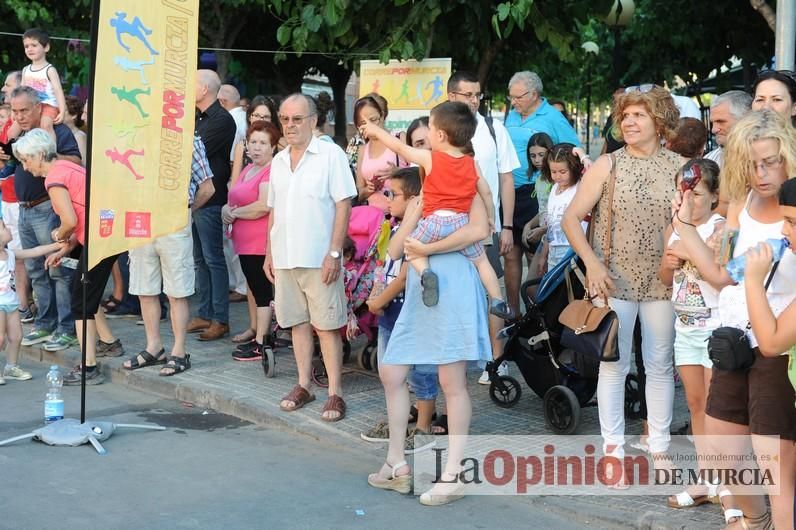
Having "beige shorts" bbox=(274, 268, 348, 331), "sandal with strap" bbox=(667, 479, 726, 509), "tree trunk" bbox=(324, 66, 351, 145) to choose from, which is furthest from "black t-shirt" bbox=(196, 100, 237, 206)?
"tree trunk" bbox=(324, 66, 351, 145)

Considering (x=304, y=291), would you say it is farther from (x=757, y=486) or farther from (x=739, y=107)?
(x=757, y=486)

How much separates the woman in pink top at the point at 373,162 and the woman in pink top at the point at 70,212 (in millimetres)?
1968

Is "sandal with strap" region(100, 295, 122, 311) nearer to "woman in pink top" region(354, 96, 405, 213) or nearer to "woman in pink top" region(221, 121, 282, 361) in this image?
"woman in pink top" region(221, 121, 282, 361)

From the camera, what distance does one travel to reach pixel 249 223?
8891 millimetres

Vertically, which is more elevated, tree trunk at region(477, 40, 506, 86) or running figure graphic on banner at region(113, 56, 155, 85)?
tree trunk at region(477, 40, 506, 86)

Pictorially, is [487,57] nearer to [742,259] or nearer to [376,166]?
[376,166]

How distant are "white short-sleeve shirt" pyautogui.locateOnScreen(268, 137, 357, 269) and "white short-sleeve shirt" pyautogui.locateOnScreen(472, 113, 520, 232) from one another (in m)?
0.93

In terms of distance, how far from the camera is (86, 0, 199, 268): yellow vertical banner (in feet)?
21.0

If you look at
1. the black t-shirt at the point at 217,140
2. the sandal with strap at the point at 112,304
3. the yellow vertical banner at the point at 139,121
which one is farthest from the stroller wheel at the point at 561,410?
the sandal with strap at the point at 112,304

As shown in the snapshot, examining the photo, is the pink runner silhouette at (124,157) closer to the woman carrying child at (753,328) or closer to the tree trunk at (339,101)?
the woman carrying child at (753,328)

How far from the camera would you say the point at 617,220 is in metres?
5.59

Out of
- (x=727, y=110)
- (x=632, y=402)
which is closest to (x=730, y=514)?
(x=632, y=402)

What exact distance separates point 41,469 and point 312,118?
274 cm

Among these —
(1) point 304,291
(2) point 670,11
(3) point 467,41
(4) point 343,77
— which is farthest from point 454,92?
(4) point 343,77
